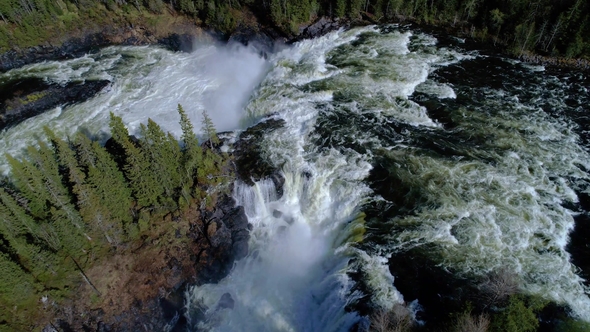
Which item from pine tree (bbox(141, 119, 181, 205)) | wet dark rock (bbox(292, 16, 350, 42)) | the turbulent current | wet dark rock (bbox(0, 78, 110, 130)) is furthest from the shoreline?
pine tree (bbox(141, 119, 181, 205))

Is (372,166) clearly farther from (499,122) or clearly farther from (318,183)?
(499,122)

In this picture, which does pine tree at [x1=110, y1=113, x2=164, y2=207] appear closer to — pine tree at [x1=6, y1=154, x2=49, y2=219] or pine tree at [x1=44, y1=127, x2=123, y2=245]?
pine tree at [x1=44, y1=127, x2=123, y2=245]

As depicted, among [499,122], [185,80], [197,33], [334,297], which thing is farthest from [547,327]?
[197,33]

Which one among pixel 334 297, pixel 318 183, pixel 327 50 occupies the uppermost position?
pixel 327 50

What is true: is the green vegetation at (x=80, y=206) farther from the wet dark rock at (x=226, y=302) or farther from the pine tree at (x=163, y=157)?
the wet dark rock at (x=226, y=302)

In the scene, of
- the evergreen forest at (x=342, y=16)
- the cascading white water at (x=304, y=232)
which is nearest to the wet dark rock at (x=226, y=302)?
the cascading white water at (x=304, y=232)
